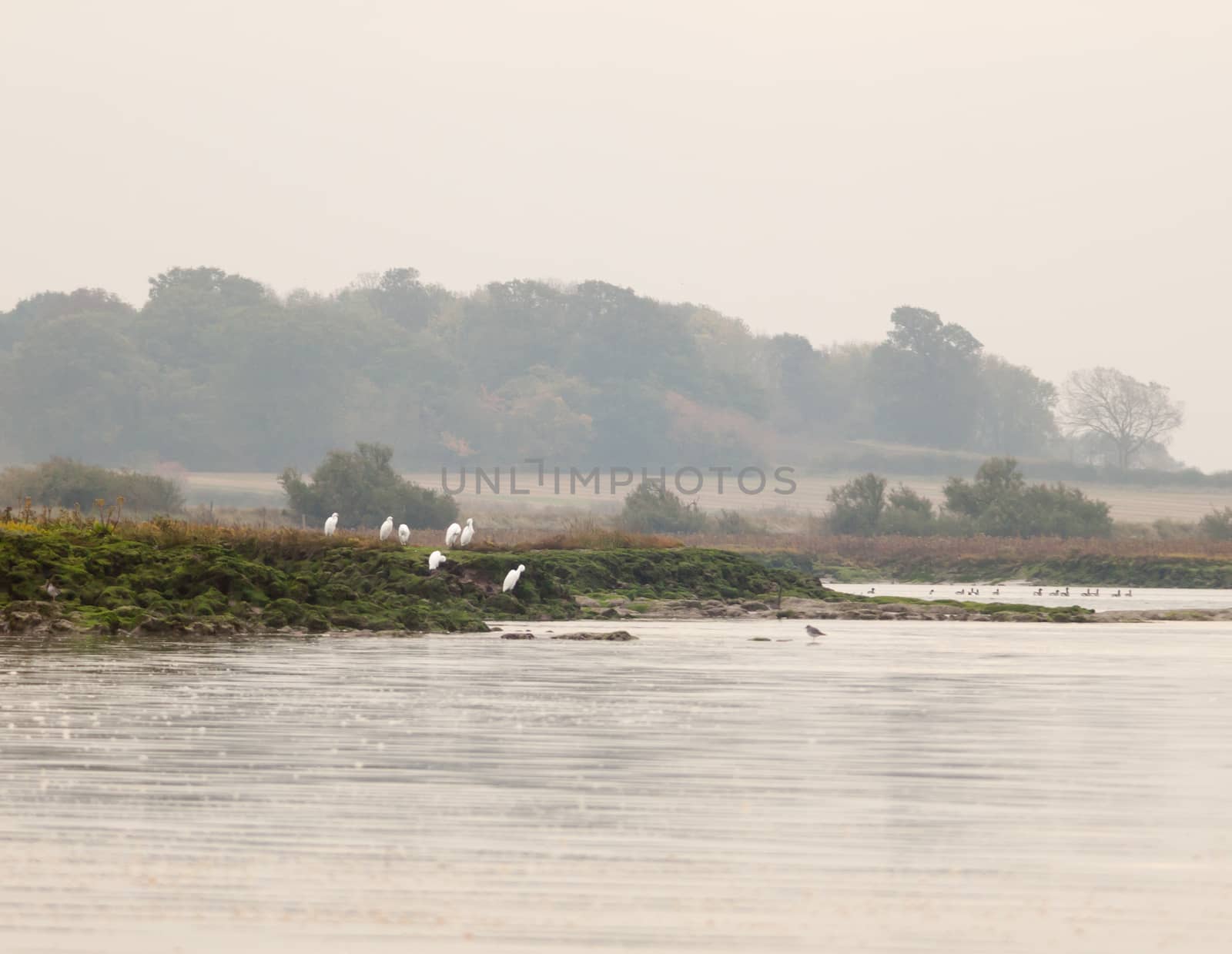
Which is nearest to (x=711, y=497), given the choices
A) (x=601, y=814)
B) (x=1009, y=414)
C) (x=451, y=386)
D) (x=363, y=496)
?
(x=451, y=386)

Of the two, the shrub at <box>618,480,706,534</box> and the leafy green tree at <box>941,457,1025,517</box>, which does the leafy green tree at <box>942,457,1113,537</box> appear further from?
the shrub at <box>618,480,706,534</box>

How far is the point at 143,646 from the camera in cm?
2659

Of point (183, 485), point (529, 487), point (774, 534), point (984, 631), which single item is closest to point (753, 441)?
point (529, 487)

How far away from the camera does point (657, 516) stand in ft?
305

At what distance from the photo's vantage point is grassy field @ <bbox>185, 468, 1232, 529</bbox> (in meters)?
134

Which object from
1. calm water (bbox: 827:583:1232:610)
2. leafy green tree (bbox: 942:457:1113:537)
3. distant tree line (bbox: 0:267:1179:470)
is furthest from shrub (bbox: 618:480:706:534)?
distant tree line (bbox: 0:267:1179:470)

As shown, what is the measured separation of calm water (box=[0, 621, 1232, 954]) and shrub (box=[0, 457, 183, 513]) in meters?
53.4

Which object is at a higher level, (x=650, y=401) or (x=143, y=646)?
(x=650, y=401)

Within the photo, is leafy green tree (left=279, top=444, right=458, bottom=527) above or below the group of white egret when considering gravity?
above

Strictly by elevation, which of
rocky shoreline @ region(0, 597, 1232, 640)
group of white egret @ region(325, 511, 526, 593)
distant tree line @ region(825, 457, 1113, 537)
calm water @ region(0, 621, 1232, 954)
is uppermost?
distant tree line @ region(825, 457, 1113, 537)

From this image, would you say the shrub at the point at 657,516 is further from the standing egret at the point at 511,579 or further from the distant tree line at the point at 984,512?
the standing egret at the point at 511,579

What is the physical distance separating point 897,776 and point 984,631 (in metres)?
24.8

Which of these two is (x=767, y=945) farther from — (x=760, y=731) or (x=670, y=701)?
(x=670, y=701)

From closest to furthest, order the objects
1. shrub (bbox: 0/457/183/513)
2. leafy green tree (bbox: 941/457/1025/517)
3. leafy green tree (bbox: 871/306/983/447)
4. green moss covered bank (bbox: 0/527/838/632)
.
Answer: green moss covered bank (bbox: 0/527/838/632) < shrub (bbox: 0/457/183/513) < leafy green tree (bbox: 941/457/1025/517) < leafy green tree (bbox: 871/306/983/447)
